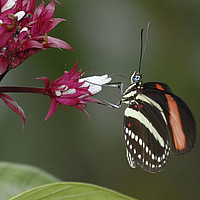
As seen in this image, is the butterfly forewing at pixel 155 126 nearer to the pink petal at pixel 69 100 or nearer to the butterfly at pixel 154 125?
the butterfly at pixel 154 125

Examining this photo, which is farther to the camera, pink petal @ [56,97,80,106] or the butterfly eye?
the butterfly eye

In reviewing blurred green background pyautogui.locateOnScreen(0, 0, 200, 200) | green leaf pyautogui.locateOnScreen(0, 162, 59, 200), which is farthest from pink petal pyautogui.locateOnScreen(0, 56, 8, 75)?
blurred green background pyautogui.locateOnScreen(0, 0, 200, 200)

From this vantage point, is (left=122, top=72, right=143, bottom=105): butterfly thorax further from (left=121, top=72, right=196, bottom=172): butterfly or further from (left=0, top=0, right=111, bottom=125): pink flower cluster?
(left=0, top=0, right=111, bottom=125): pink flower cluster

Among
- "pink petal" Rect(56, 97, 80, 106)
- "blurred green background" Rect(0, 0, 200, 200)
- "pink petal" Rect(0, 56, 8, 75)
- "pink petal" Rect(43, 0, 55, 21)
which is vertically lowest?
"blurred green background" Rect(0, 0, 200, 200)

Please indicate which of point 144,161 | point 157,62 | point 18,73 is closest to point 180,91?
point 157,62

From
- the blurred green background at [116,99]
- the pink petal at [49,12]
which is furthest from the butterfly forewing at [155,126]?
the blurred green background at [116,99]
